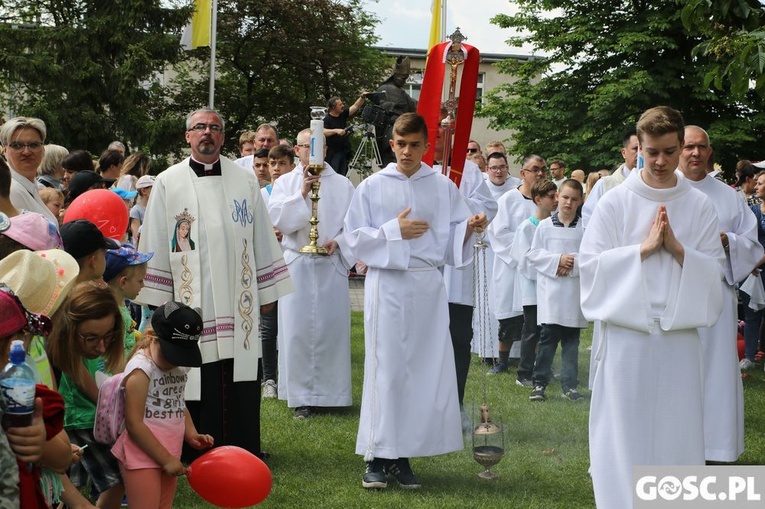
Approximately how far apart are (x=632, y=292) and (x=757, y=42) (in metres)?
2.32

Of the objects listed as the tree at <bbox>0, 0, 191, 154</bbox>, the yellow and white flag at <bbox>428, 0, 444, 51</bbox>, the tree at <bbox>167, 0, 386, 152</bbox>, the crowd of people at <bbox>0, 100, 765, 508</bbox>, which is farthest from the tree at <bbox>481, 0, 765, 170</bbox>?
the crowd of people at <bbox>0, 100, 765, 508</bbox>

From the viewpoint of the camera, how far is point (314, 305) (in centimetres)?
A: 960

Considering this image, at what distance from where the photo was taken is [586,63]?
130ft

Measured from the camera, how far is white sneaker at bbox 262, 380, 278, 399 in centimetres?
1019

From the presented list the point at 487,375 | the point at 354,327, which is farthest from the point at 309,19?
the point at 487,375

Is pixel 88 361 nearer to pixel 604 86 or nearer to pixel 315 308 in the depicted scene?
pixel 315 308

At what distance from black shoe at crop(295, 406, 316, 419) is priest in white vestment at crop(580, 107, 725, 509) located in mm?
3982

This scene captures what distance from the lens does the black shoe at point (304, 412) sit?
366 inches

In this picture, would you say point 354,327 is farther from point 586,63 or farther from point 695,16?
point 586,63

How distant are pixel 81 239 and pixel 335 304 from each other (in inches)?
176

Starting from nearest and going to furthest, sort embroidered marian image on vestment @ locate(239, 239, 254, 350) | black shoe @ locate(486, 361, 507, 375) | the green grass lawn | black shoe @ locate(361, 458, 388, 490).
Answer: the green grass lawn
black shoe @ locate(361, 458, 388, 490)
embroidered marian image on vestment @ locate(239, 239, 254, 350)
black shoe @ locate(486, 361, 507, 375)

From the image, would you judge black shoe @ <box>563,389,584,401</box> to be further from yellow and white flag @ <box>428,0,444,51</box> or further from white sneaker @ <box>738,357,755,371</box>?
yellow and white flag @ <box>428,0,444,51</box>

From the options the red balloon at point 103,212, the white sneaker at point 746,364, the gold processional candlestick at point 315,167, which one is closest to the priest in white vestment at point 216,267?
the red balloon at point 103,212

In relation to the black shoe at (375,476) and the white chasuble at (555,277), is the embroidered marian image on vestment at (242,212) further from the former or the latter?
the white chasuble at (555,277)
